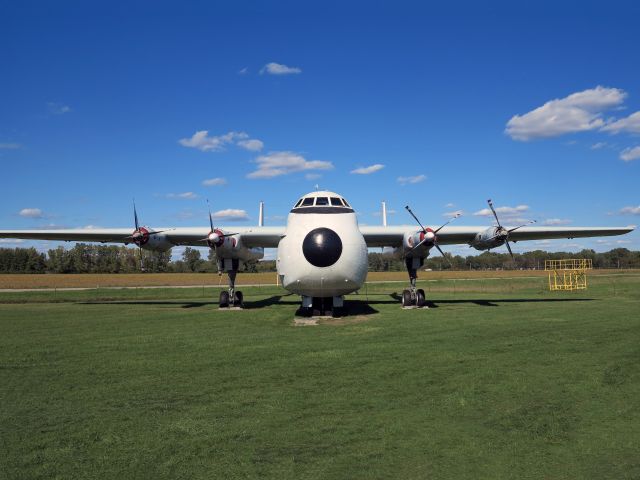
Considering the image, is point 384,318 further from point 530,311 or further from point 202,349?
point 202,349

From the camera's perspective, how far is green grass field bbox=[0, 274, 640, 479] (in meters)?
4.46

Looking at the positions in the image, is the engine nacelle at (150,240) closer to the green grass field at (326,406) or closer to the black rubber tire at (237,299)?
the black rubber tire at (237,299)

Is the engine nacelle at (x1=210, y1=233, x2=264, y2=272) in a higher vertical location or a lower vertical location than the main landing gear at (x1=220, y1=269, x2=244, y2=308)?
higher

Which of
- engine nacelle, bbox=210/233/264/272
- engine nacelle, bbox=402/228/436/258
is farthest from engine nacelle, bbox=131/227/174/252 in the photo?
engine nacelle, bbox=402/228/436/258

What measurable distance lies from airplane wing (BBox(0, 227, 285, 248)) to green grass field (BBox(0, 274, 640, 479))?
10.4 meters

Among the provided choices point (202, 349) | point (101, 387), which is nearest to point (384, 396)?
point (101, 387)

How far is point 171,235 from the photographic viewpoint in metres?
24.0

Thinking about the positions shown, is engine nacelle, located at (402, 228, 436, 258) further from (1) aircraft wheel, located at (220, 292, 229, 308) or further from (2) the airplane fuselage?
(1) aircraft wheel, located at (220, 292, 229, 308)

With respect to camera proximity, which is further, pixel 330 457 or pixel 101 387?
pixel 101 387

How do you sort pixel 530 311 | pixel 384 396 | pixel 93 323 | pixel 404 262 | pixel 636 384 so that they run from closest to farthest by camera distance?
pixel 384 396
pixel 636 384
pixel 93 323
pixel 530 311
pixel 404 262

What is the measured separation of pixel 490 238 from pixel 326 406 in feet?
58.4

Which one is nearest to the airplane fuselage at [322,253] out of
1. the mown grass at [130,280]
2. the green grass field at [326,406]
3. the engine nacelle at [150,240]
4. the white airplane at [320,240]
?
the white airplane at [320,240]

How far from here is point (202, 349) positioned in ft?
35.7

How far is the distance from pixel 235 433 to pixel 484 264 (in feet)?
515
